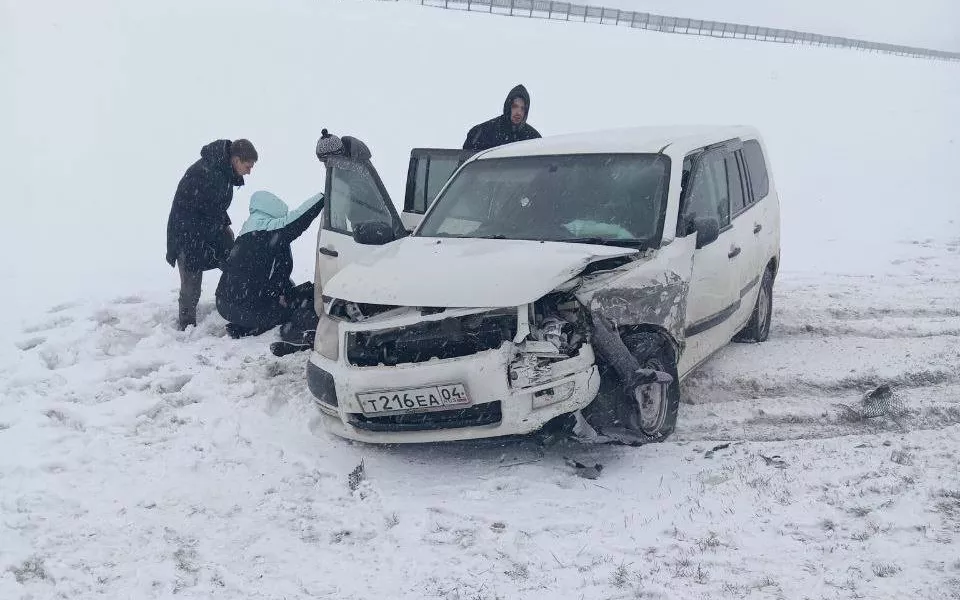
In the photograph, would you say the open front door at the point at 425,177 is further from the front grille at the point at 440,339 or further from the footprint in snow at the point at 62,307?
the footprint in snow at the point at 62,307

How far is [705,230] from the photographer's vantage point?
4.96 metres

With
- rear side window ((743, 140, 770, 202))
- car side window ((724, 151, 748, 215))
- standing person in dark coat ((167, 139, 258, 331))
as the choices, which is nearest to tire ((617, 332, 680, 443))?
car side window ((724, 151, 748, 215))

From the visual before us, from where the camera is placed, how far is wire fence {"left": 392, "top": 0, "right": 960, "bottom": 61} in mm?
36094

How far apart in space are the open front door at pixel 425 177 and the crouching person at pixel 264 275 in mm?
760

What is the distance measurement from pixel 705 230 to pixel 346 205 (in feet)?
9.62

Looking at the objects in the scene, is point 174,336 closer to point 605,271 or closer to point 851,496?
point 605,271

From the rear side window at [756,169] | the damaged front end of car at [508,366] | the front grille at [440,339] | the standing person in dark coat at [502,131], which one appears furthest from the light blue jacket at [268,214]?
the rear side window at [756,169]

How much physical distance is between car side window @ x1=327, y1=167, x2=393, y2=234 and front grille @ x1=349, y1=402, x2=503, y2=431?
2215 millimetres

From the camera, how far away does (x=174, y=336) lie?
6898mm

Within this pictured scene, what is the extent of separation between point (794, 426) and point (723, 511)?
140 cm

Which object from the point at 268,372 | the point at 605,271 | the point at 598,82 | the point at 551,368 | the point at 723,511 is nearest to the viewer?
the point at 723,511

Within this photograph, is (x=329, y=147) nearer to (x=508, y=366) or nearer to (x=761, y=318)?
(x=508, y=366)

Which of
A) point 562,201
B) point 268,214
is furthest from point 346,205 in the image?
point 562,201

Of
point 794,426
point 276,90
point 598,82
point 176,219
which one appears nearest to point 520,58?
point 598,82
